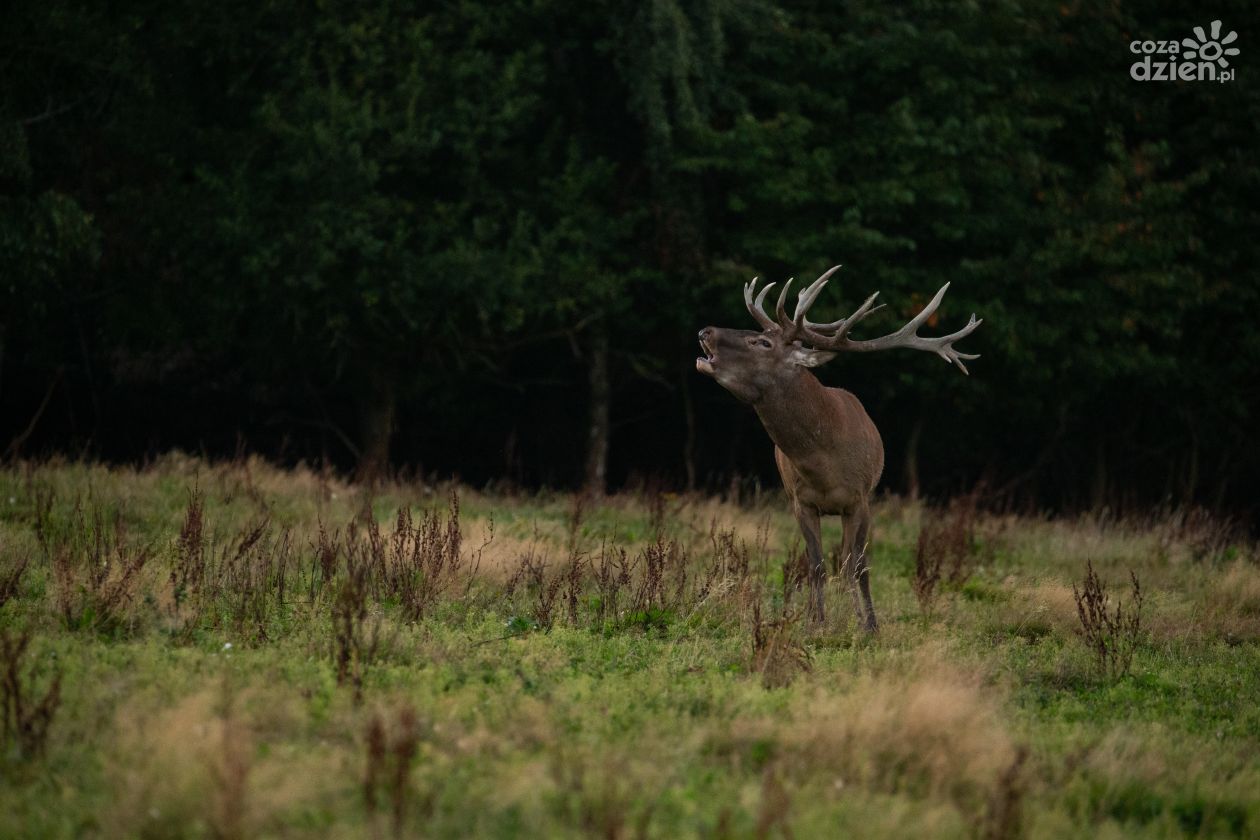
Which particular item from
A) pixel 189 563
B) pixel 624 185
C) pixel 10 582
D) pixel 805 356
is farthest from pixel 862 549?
pixel 624 185

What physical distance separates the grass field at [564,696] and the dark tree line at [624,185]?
8874 millimetres

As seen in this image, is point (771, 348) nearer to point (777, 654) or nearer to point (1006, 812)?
point (777, 654)

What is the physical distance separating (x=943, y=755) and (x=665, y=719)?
130cm

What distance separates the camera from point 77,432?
23188mm

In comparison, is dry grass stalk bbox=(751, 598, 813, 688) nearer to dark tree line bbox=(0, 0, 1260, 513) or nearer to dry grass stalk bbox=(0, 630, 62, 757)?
dry grass stalk bbox=(0, 630, 62, 757)

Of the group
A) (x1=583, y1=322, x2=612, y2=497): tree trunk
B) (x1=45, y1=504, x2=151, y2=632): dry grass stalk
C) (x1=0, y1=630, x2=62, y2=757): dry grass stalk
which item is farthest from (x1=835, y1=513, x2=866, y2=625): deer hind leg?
(x1=583, y1=322, x2=612, y2=497): tree trunk

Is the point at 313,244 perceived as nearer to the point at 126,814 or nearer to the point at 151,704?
the point at 151,704

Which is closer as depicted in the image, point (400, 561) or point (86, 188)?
point (400, 561)

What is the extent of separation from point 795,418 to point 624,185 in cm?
1265

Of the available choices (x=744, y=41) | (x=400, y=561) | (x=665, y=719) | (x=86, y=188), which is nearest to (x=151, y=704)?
(x=665, y=719)

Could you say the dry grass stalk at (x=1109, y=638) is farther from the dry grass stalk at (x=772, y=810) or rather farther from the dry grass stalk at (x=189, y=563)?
the dry grass stalk at (x=189, y=563)

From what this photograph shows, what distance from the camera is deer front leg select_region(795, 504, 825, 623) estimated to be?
29.3ft

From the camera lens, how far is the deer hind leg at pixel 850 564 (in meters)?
8.84

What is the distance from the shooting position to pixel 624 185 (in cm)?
2138
